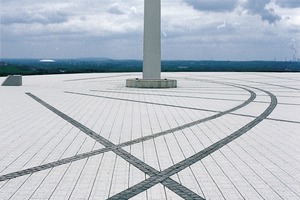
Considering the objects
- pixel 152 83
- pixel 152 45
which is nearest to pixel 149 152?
pixel 152 45

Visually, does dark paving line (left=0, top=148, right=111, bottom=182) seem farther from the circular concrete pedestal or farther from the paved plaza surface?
the circular concrete pedestal

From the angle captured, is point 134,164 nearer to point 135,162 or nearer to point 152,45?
point 135,162

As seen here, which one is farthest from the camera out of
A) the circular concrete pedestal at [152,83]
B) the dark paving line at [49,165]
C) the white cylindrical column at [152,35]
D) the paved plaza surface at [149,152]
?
the circular concrete pedestal at [152,83]

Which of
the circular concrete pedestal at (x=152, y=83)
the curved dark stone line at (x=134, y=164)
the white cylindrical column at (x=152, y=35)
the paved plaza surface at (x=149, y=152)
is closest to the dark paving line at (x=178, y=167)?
the paved plaza surface at (x=149, y=152)

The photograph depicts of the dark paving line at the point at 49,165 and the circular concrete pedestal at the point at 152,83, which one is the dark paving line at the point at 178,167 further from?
the circular concrete pedestal at the point at 152,83

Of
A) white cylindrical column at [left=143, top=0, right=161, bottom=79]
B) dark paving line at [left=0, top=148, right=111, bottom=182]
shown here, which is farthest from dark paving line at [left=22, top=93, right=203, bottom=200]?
white cylindrical column at [left=143, top=0, right=161, bottom=79]

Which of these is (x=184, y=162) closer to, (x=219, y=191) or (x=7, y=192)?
(x=219, y=191)

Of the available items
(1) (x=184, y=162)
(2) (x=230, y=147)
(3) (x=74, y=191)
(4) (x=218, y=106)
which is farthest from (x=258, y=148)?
(4) (x=218, y=106)
